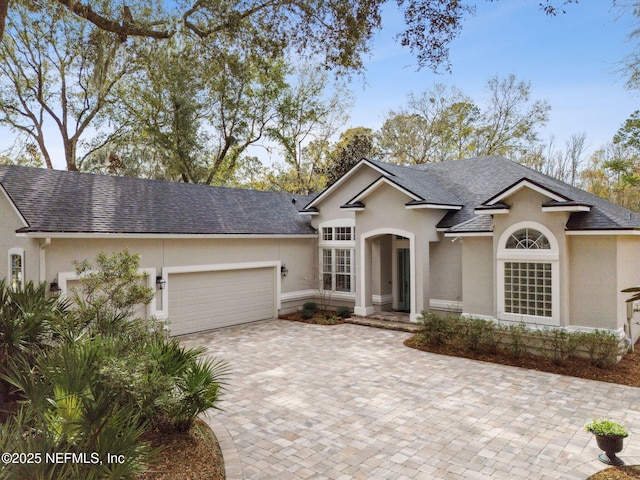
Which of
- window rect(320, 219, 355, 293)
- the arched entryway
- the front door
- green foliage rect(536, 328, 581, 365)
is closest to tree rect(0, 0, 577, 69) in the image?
green foliage rect(536, 328, 581, 365)

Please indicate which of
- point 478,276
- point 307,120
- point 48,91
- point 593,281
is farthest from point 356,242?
point 48,91

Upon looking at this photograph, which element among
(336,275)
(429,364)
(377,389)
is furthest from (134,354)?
(336,275)

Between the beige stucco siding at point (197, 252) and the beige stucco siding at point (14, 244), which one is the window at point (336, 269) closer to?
the beige stucco siding at point (197, 252)

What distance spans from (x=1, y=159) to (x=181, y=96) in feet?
40.2

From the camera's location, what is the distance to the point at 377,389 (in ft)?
28.8

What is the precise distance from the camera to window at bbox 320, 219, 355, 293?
56.7 ft

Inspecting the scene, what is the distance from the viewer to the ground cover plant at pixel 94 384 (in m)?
4.23

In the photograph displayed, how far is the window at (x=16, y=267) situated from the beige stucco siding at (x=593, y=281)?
15230 millimetres

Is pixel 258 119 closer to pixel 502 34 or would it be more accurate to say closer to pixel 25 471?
pixel 502 34

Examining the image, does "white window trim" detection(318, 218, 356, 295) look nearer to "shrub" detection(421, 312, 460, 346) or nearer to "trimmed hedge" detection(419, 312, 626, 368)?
"trimmed hedge" detection(419, 312, 626, 368)

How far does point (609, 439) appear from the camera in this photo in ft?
18.4

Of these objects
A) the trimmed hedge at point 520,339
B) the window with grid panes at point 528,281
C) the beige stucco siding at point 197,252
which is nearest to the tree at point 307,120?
the beige stucco siding at point 197,252

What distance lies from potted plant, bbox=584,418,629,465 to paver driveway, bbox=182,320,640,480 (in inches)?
7.2

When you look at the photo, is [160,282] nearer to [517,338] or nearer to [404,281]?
[404,281]
